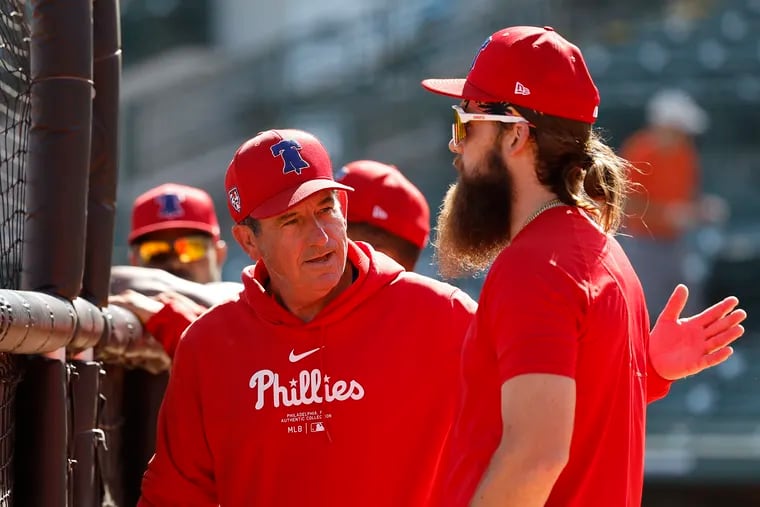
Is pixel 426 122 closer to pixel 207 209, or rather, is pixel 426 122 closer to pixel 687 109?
pixel 687 109

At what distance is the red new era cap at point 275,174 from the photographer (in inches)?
153

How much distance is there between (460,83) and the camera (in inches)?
138

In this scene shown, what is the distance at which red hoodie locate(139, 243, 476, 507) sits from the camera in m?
3.82

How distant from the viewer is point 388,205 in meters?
4.98

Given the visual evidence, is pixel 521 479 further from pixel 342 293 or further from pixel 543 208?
pixel 342 293

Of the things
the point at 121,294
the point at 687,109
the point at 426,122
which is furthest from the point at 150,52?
the point at 121,294

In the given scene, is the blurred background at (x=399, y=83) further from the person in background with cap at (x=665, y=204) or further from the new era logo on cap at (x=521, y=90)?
the new era logo on cap at (x=521, y=90)

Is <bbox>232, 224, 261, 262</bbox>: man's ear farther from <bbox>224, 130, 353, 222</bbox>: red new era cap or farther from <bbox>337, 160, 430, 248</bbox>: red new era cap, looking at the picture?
<bbox>337, 160, 430, 248</bbox>: red new era cap

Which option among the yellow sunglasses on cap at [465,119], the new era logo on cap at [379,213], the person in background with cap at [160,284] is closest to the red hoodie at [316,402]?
the person in background with cap at [160,284]

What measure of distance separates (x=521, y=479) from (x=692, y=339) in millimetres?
880

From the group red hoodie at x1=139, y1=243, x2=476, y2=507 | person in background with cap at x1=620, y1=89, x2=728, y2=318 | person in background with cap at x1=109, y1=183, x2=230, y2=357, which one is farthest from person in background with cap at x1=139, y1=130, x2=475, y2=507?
person in background with cap at x1=620, y1=89, x2=728, y2=318

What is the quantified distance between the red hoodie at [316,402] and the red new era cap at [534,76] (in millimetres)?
810

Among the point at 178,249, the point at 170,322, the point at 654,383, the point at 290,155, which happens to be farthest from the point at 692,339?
the point at 178,249

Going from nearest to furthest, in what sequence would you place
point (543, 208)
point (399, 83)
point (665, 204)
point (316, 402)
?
point (543, 208), point (316, 402), point (665, 204), point (399, 83)
